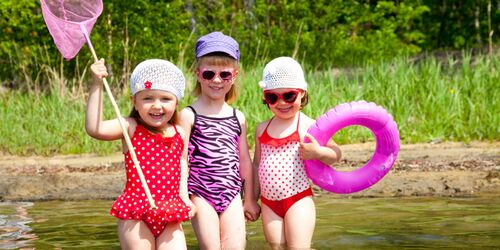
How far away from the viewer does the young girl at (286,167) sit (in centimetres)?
538

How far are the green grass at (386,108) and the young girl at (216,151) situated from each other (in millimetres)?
4090

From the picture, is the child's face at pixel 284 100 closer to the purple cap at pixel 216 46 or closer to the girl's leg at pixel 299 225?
the purple cap at pixel 216 46

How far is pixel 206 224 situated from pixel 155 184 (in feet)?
1.50

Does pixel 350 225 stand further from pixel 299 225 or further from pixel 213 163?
pixel 213 163

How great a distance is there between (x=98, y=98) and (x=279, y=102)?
116 cm

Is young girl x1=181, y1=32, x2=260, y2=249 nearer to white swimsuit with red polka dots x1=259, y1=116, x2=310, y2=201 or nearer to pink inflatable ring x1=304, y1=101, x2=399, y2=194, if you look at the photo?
white swimsuit with red polka dots x1=259, y1=116, x2=310, y2=201

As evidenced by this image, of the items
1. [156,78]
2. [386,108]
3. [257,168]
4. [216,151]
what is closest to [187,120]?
[216,151]

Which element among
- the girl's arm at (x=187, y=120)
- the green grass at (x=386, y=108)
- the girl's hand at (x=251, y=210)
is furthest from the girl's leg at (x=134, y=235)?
the green grass at (x=386, y=108)

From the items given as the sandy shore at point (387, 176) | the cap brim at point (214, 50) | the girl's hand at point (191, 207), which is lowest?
the sandy shore at point (387, 176)

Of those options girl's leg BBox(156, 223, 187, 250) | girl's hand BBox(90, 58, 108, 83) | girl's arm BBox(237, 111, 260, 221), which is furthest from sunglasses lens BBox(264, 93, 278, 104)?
girl's hand BBox(90, 58, 108, 83)

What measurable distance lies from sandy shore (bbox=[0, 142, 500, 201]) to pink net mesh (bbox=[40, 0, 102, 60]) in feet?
10.3

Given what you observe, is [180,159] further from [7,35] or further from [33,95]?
[7,35]

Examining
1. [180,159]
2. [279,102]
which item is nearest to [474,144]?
[279,102]

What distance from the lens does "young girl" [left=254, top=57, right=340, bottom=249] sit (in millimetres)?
5383
